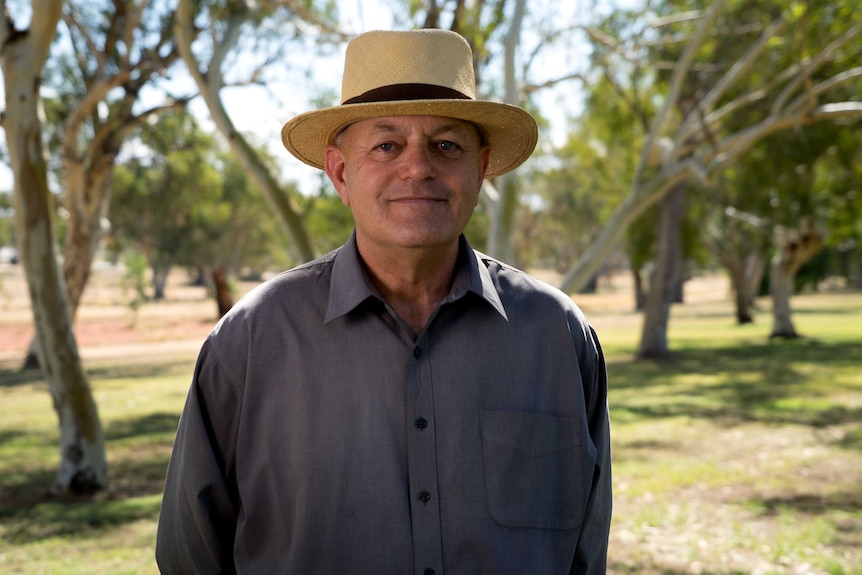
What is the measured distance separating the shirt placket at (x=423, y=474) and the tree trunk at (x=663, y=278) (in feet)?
65.8

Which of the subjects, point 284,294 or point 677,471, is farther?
point 677,471

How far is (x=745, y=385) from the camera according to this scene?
16.2 m

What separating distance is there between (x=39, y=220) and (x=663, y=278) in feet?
53.6

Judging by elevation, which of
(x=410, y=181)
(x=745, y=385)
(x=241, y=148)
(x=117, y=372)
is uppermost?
(x=241, y=148)

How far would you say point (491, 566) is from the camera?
2307 mm

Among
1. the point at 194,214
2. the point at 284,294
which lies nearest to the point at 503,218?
the point at 284,294

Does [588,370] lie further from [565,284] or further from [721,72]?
[721,72]

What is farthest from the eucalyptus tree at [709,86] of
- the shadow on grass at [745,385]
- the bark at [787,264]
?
the bark at [787,264]

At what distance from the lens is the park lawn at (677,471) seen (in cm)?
663

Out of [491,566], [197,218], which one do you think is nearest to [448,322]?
[491,566]

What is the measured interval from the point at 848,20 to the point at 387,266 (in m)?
13.0

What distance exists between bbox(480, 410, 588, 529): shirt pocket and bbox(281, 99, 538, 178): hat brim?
83 cm

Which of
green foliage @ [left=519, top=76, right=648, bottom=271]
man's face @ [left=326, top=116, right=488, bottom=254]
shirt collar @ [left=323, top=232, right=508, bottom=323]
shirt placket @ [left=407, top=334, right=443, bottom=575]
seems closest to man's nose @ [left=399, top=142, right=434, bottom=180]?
man's face @ [left=326, top=116, right=488, bottom=254]

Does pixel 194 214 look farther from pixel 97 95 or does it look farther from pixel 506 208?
Answer: pixel 506 208
